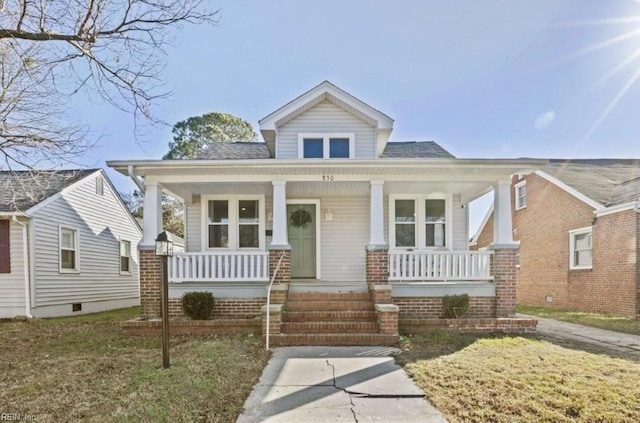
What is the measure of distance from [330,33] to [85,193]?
9.61 meters

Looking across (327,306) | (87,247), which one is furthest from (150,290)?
(87,247)

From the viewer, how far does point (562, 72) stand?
10414 millimetres

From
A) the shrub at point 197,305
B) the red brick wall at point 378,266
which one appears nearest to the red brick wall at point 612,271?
the red brick wall at point 378,266

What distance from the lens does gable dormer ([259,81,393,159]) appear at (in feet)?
30.0

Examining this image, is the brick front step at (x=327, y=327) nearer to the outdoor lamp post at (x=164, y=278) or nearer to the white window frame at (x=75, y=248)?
the outdoor lamp post at (x=164, y=278)

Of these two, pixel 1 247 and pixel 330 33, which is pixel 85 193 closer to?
pixel 1 247

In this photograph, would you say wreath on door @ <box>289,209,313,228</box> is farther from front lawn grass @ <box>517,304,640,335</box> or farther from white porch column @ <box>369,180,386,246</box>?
front lawn grass @ <box>517,304,640,335</box>

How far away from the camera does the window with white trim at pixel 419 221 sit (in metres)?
9.48

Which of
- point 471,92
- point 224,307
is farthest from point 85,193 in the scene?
point 471,92

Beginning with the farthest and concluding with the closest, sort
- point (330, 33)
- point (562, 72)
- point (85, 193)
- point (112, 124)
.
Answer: point (85, 193) < point (562, 72) < point (330, 33) < point (112, 124)

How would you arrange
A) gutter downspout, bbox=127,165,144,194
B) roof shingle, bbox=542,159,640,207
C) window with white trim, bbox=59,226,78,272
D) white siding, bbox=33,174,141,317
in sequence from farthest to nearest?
1. window with white trim, bbox=59,226,78,272
2. roof shingle, bbox=542,159,640,207
3. white siding, bbox=33,174,141,317
4. gutter downspout, bbox=127,165,144,194

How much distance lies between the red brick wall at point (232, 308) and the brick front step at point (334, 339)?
1444 mm

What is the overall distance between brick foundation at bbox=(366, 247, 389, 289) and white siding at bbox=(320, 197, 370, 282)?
2.11 m

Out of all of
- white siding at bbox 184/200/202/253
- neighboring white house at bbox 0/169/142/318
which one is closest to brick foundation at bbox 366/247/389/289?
white siding at bbox 184/200/202/253
